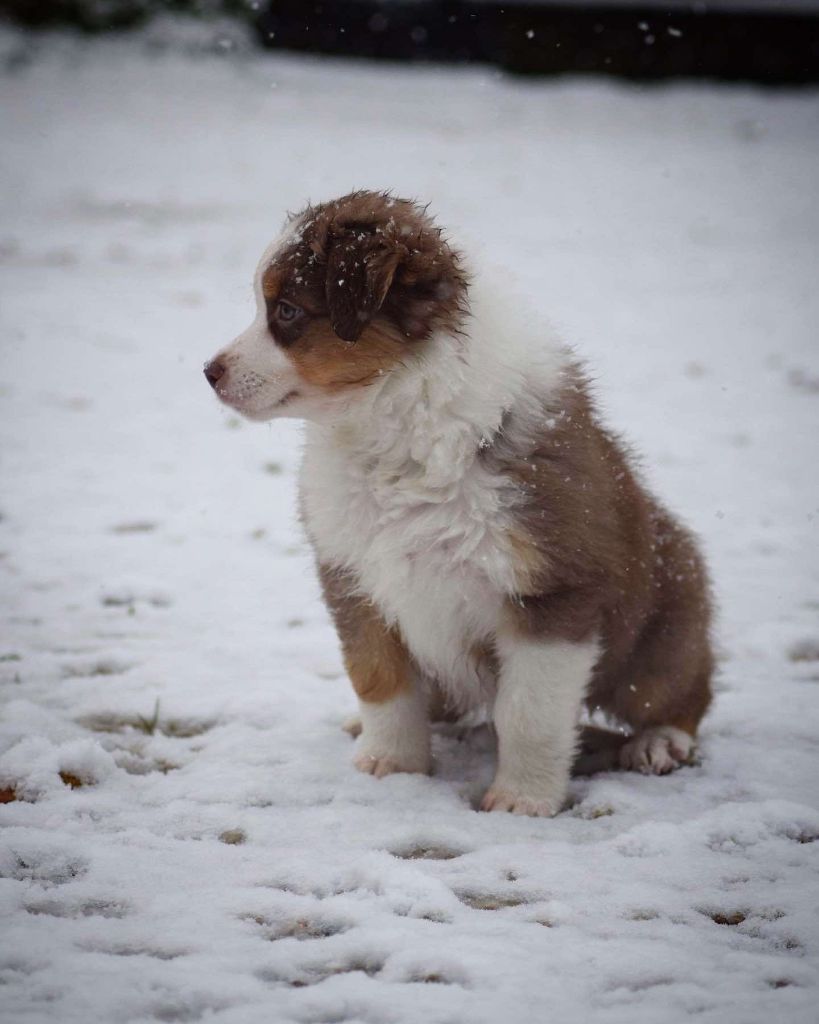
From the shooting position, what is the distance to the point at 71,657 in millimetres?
4043

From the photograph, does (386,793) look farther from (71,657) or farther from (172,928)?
(71,657)

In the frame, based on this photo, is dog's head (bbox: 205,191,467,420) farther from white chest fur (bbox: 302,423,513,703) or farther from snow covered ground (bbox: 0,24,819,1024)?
snow covered ground (bbox: 0,24,819,1024)

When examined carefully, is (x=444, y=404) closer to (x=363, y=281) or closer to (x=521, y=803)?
(x=363, y=281)

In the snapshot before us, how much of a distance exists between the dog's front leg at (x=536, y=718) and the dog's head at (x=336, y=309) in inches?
32.1

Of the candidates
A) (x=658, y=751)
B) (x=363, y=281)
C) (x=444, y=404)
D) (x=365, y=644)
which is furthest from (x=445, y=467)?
(x=658, y=751)

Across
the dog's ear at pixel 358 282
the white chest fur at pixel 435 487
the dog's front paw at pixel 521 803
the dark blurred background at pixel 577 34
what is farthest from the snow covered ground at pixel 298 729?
the dark blurred background at pixel 577 34

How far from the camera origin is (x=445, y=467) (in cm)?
296

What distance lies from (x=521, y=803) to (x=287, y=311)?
4.75ft

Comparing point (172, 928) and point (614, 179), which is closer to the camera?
point (172, 928)

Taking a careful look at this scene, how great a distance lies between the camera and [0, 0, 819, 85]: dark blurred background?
20922 mm

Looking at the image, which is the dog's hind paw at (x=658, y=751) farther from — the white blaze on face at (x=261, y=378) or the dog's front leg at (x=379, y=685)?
the white blaze on face at (x=261, y=378)

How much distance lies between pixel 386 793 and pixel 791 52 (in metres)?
21.1

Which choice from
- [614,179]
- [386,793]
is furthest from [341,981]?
[614,179]

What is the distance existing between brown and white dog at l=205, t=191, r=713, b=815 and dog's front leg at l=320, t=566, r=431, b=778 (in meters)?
0.01
